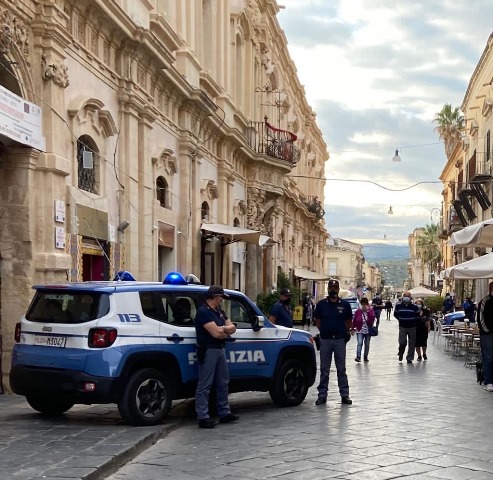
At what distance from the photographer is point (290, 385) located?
1134cm

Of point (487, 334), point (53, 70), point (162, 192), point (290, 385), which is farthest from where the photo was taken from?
point (162, 192)

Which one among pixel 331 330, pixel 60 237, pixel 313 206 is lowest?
pixel 331 330

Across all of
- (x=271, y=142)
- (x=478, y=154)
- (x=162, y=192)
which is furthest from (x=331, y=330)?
(x=478, y=154)

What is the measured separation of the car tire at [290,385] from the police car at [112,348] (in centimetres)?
82

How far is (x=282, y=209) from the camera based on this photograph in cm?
4088

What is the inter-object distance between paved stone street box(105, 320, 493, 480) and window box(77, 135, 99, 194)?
5264 millimetres

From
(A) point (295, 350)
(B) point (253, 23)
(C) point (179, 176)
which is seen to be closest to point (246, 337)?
(A) point (295, 350)

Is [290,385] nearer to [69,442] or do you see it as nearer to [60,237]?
[69,442]

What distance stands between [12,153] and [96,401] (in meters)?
4.90

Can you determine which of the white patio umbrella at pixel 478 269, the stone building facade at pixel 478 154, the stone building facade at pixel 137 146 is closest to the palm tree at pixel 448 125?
the stone building facade at pixel 478 154

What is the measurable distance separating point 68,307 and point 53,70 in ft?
16.3

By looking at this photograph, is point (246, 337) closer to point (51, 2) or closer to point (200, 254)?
point (51, 2)

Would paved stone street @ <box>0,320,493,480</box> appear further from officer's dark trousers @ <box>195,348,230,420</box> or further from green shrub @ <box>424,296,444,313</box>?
green shrub @ <box>424,296,444,313</box>

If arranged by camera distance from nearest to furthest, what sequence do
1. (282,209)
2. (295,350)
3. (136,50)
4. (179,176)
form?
1. (295,350)
2. (136,50)
3. (179,176)
4. (282,209)
